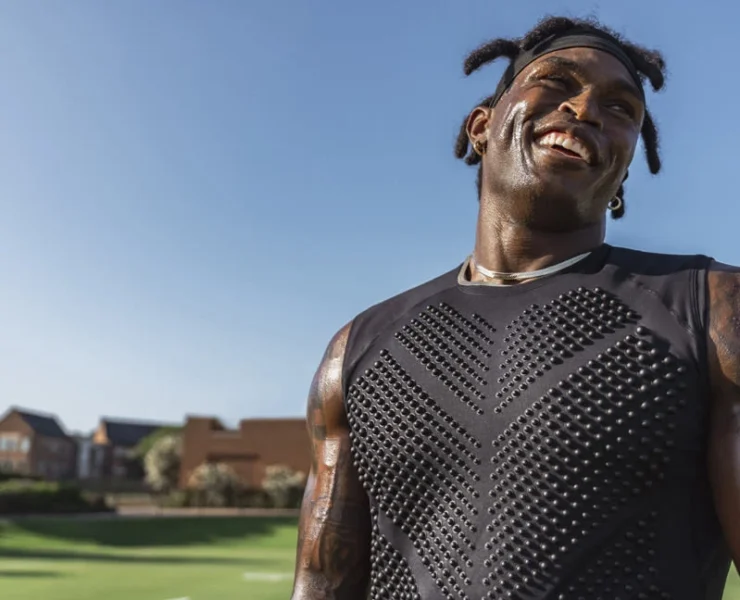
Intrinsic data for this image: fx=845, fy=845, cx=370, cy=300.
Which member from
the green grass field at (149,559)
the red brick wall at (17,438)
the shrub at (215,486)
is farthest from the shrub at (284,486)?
the red brick wall at (17,438)

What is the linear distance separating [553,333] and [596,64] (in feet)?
2.21

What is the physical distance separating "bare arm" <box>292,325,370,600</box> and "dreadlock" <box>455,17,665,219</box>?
785 mm

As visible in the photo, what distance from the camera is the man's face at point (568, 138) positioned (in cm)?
199

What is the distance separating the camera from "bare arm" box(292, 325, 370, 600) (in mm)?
2164

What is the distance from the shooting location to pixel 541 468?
1.78 metres

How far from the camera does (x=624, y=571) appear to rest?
1.64m

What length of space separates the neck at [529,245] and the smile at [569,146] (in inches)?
7.2

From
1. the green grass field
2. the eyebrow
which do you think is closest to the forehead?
the eyebrow

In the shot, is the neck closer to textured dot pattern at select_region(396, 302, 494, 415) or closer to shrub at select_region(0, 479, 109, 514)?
textured dot pattern at select_region(396, 302, 494, 415)

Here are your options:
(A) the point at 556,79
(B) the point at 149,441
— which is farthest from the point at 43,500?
(B) the point at 149,441

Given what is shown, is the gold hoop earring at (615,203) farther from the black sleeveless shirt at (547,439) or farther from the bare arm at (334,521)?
the bare arm at (334,521)

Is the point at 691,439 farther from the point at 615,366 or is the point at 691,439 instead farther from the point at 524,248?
the point at 524,248

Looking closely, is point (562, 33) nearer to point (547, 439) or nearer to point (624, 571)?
point (547, 439)

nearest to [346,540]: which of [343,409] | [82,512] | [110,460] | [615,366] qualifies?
[343,409]
